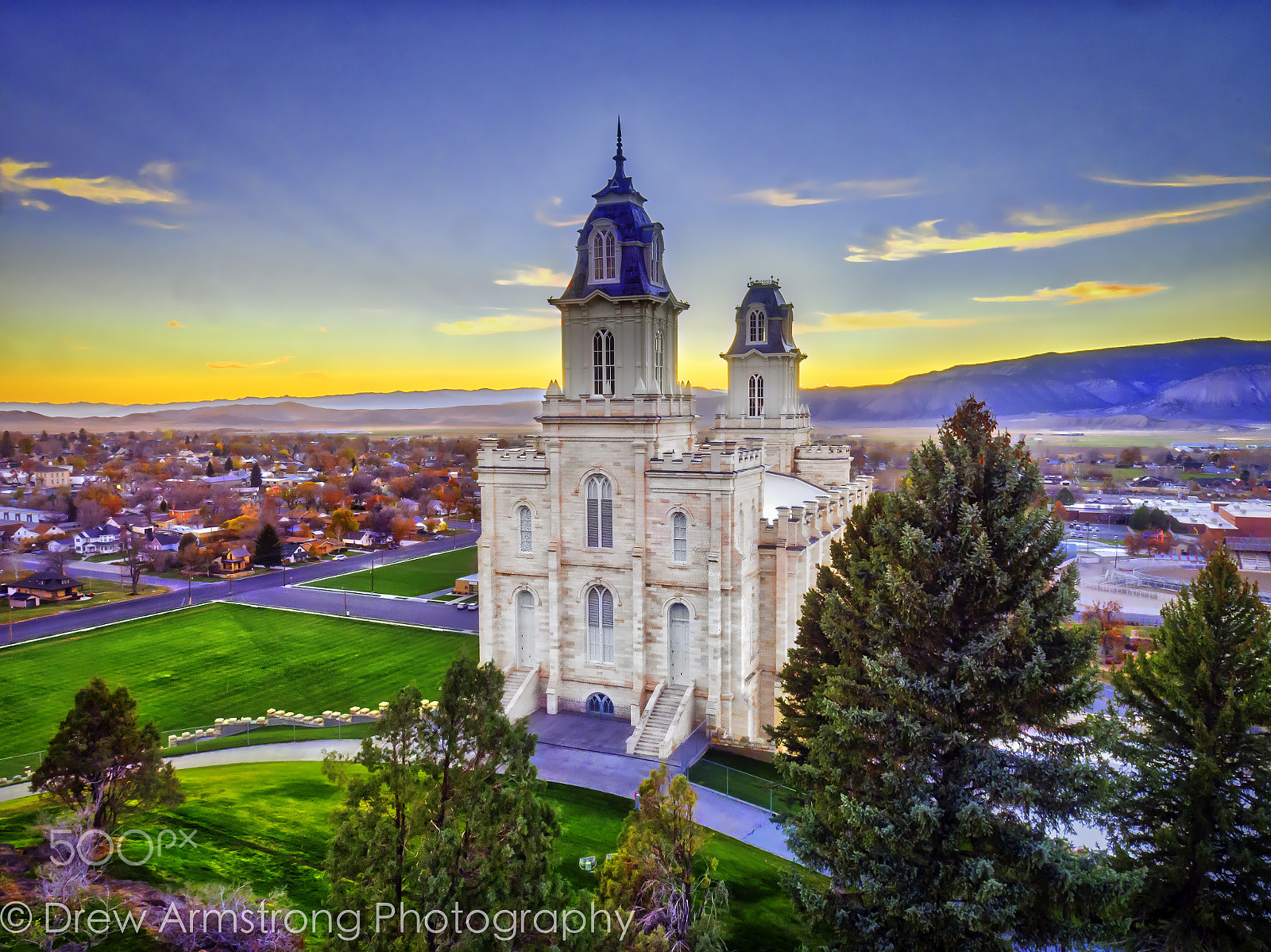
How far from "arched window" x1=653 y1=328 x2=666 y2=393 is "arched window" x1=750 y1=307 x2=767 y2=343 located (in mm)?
14533

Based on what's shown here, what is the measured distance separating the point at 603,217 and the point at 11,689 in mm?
35859

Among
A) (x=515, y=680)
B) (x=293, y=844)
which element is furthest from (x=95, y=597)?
(x=293, y=844)

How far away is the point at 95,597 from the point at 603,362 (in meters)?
42.9

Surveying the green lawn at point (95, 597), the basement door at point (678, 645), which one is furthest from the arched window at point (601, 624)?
the green lawn at point (95, 597)

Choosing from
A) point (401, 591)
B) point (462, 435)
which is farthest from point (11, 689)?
point (462, 435)

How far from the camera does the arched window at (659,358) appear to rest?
30.0m

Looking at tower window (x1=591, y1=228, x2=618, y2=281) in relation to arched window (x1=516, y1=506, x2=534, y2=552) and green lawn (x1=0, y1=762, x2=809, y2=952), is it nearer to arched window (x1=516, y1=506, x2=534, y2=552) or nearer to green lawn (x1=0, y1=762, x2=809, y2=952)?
arched window (x1=516, y1=506, x2=534, y2=552)

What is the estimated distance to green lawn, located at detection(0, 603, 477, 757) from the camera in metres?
33.8

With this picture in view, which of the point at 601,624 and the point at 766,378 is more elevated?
the point at 766,378

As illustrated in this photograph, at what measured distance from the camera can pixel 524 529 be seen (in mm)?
30984
